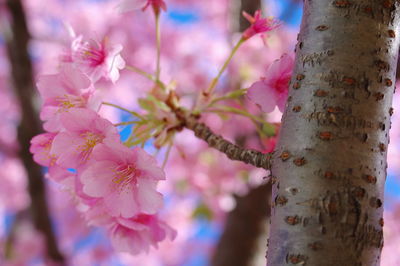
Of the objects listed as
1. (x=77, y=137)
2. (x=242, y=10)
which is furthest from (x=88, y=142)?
(x=242, y=10)

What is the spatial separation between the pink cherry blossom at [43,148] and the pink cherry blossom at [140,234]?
16cm

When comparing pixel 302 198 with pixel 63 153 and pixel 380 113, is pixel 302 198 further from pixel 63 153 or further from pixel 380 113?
pixel 63 153

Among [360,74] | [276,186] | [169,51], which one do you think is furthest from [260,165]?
[169,51]

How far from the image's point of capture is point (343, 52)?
1.92ft

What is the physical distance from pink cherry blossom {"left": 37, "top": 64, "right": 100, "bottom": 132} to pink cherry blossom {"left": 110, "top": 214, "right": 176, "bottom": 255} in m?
0.21

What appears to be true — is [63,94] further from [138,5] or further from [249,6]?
[249,6]

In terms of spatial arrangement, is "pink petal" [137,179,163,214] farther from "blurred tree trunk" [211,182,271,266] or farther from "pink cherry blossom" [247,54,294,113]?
"blurred tree trunk" [211,182,271,266]

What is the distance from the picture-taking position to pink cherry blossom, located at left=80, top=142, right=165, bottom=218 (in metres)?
0.68

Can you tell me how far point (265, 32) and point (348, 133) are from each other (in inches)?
14.7

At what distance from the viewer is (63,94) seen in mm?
770

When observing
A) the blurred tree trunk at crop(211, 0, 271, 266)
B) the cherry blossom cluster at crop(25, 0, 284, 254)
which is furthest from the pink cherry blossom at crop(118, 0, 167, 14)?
the blurred tree trunk at crop(211, 0, 271, 266)

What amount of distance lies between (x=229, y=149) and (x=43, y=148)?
32 cm

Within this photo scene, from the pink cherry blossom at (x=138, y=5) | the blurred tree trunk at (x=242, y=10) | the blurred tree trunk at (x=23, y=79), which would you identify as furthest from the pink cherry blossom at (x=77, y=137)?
the blurred tree trunk at (x=23, y=79)

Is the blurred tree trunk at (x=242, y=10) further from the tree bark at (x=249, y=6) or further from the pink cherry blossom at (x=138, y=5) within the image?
the pink cherry blossom at (x=138, y=5)
